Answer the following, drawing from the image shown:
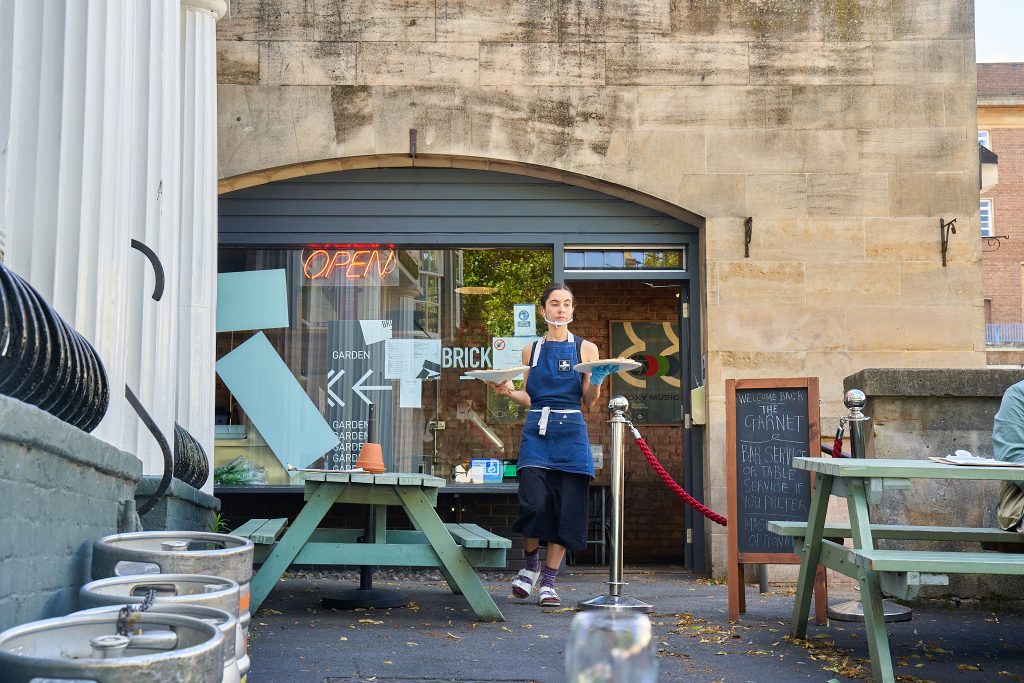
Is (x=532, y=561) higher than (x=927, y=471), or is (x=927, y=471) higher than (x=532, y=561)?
(x=927, y=471)

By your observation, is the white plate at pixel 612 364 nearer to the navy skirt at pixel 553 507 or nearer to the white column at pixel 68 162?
the navy skirt at pixel 553 507

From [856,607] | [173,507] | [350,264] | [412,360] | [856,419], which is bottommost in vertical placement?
[856,607]

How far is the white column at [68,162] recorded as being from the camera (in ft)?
13.4

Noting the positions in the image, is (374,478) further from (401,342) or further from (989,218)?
(989,218)

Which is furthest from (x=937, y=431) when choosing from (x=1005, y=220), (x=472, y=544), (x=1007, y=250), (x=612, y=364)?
(x=1005, y=220)

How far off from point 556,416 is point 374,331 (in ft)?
10.6

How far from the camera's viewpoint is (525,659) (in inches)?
196

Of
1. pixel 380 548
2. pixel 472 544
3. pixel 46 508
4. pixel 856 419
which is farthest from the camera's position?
pixel 856 419

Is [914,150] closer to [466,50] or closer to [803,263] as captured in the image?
[803,263]

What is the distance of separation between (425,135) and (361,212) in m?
0.85

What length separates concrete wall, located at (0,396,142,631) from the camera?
2510 mm

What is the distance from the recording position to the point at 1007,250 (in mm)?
45219

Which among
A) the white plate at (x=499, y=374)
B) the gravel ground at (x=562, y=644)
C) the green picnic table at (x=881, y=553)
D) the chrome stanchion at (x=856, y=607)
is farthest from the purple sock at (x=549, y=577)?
the green picnic table at (x=881, y=553)

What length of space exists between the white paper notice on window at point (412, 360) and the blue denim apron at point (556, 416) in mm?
2768
